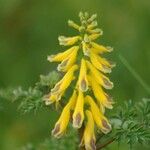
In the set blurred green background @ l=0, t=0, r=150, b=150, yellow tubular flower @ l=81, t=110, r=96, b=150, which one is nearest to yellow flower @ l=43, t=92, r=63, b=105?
yellow tubular flower @ l=81, t=110, r=96, b=150

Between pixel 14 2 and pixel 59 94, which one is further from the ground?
pixel 14 2

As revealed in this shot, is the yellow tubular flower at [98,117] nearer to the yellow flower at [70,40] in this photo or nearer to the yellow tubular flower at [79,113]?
the yellow tubular flower at [79,113]

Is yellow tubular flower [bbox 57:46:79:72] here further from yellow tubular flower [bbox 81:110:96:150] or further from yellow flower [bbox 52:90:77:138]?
yellow tubular flower [bbox 81:110:96:150]

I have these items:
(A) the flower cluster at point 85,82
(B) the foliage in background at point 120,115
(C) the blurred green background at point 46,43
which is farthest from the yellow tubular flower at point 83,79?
(C) the blurred green background at point 46,43

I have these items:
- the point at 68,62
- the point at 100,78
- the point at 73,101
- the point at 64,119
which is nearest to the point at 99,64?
the point at 100,78

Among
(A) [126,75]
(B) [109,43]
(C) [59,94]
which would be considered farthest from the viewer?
(B) [109,43]

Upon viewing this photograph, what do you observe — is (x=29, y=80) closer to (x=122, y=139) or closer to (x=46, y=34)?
(x=46, y=34)

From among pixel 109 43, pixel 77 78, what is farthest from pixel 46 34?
pixel 77 78
